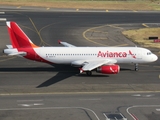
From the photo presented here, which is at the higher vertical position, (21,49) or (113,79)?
(21,49)

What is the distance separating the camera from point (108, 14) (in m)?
132

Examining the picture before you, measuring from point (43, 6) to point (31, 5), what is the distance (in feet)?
15.7

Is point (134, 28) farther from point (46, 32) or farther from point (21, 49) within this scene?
point (21, 49)

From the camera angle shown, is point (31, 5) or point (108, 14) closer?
point (108, 14)

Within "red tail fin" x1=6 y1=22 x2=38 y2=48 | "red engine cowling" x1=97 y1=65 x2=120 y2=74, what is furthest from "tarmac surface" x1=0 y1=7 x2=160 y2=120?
"red tail fin" x1=6 y1=22 x2=38 y2=48

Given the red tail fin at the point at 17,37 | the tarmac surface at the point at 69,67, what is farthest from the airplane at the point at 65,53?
the tarmac surface at the point at 69,67

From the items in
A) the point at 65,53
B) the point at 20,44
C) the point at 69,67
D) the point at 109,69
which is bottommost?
the point at 69,67

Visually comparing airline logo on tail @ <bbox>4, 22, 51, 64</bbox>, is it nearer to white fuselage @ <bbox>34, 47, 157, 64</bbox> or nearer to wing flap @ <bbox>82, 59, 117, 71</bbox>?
white fuselage @ <bbox>34, 47, 157, 64</bbox>

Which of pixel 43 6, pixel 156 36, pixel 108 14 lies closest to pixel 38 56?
pixel 156 36

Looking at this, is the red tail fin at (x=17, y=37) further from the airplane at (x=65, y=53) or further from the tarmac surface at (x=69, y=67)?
the tarmac surface at (x=69, y=67)

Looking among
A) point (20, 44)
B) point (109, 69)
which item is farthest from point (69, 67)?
point (109, 69)

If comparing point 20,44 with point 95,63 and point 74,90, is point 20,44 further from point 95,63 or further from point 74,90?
point 74,90

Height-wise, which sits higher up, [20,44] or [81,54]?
[20,44]

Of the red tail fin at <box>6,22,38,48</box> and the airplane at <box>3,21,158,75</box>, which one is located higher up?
the red tail fin at <box>6,22,38,48</box>
